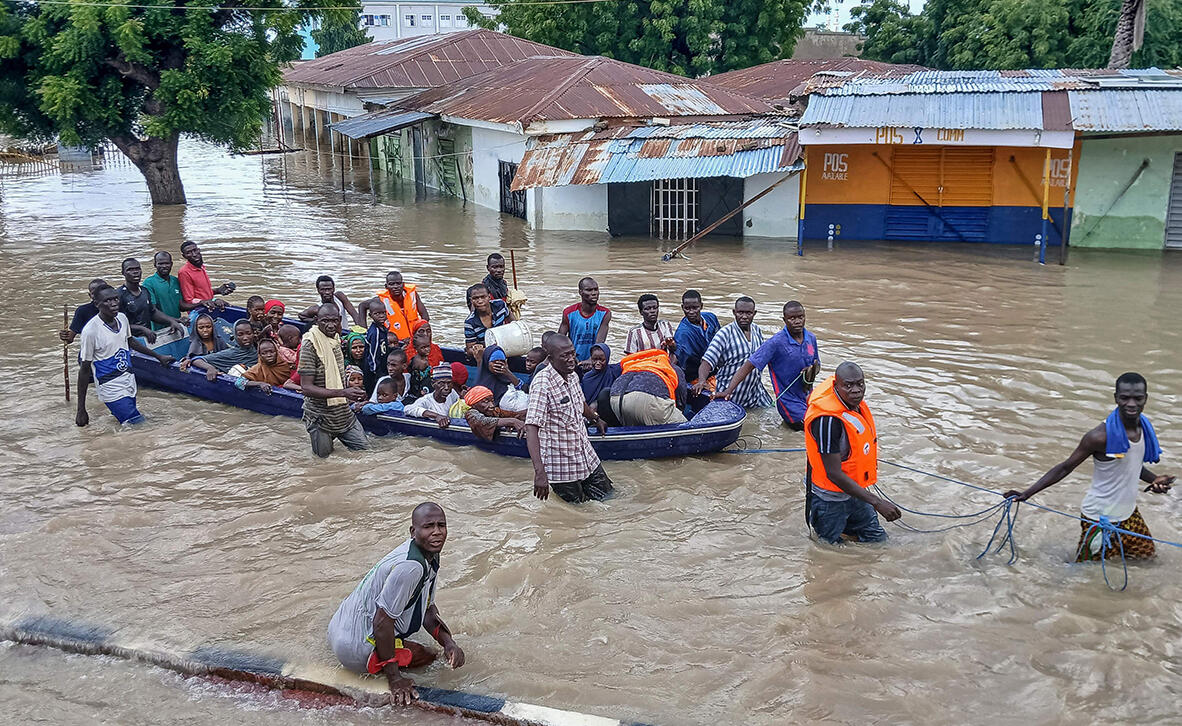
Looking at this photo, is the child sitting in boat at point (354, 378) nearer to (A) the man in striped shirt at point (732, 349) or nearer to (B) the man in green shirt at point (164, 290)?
(A) the man in striped shirt at point (732, 349)

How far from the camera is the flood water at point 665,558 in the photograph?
584 cm

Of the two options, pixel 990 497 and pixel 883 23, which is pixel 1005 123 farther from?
pixel 883 23

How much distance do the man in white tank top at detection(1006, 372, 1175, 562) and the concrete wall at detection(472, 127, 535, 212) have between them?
16462 mm

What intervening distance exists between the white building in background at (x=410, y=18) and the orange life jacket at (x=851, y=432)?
6680 cm

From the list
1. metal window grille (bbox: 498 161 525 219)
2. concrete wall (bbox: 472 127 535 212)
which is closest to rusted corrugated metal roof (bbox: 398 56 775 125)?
concrete wall (bbox: 472 127 535 212)

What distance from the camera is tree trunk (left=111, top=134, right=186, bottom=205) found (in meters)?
25.1

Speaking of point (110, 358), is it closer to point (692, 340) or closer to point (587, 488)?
point (587, 488)

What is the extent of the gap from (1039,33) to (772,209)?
10481mm

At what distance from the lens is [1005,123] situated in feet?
56.0

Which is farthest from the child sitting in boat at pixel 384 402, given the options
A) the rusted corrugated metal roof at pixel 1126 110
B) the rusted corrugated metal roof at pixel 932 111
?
the rusted corrugated metal roof at pixel 1126 110

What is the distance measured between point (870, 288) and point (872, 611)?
10.2 metres

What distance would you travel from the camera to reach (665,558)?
24.7 feet

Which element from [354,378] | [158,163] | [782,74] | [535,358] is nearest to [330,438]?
[354,378]

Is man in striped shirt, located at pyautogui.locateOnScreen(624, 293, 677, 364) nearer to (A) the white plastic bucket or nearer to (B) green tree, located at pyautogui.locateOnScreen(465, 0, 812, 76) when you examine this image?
(A) the white plastic bucket
